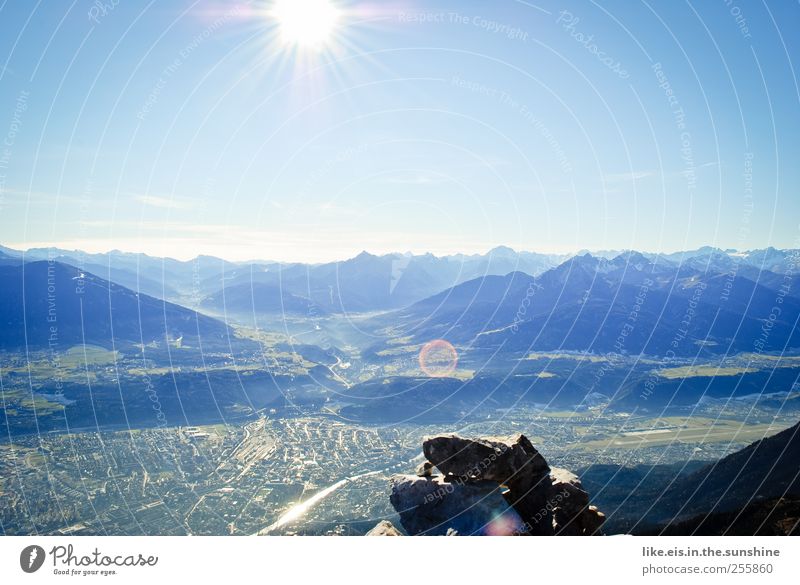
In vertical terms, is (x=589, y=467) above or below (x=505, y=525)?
below

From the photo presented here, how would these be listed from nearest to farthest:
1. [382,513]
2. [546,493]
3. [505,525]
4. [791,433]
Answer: [505,525]
[546,493]
[791,433]
[382,513]

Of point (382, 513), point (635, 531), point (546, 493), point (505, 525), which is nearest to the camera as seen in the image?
point (505, 525)

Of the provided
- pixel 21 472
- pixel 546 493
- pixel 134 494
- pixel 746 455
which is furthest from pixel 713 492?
pixel 21 472

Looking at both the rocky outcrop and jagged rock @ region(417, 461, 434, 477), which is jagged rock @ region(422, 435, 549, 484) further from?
jagged rock @ region(417, 461, 434, 477)

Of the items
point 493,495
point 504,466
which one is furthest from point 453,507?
point 504,466

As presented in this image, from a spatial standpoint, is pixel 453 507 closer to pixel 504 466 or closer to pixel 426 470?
pixel 504 466

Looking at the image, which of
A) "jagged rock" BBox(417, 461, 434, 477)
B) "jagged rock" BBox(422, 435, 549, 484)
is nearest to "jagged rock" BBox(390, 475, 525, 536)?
"jagged rock" BBox(422, 435, 549, 484)

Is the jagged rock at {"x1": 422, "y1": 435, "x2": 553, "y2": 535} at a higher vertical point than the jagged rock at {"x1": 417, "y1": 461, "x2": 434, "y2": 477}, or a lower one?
higher

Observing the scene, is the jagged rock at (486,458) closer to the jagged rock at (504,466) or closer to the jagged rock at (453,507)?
the jagged rock at (504,466)

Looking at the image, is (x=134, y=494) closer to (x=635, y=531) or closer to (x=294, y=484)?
(x=294, y=484)
